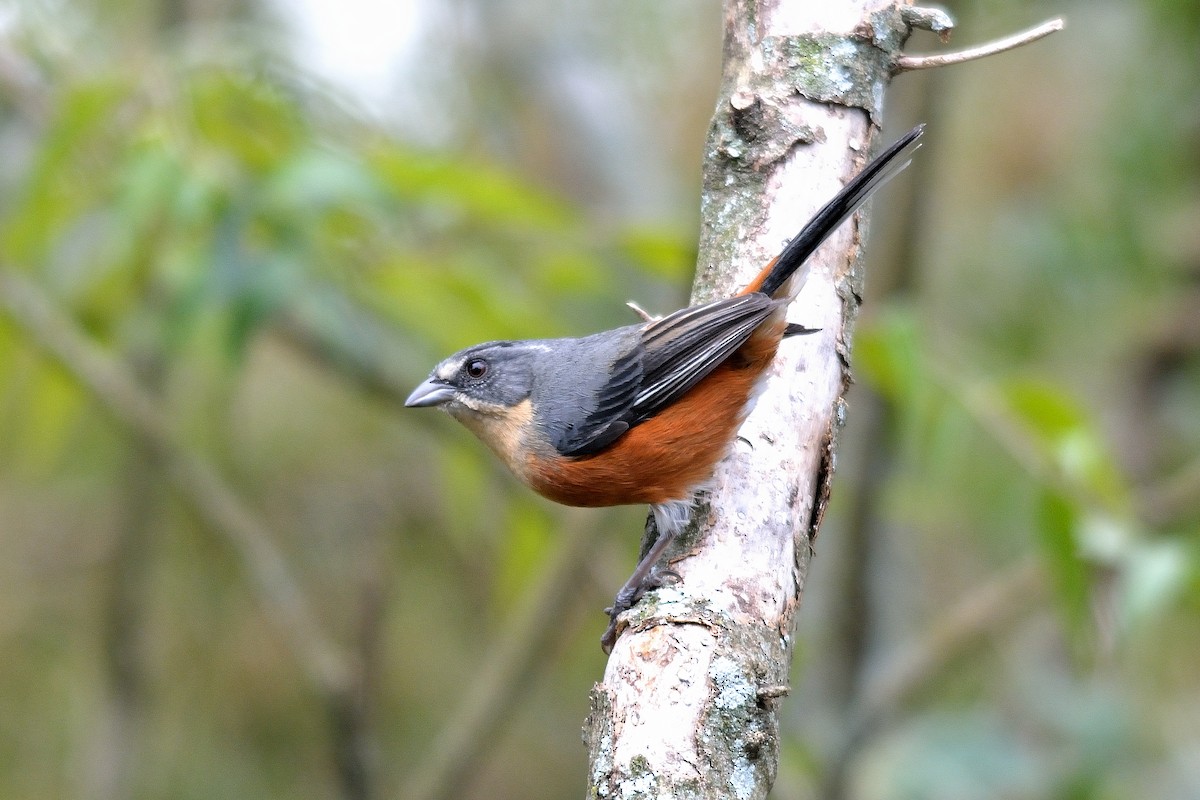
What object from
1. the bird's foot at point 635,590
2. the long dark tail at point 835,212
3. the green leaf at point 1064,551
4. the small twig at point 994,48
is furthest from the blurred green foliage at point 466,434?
the bird's foot at point 635,590

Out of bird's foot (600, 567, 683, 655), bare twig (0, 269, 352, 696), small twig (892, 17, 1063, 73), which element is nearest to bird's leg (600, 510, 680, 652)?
bird's foot (600, 567, 683, 655)

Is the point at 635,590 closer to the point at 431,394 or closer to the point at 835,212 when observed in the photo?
the point at 835,212

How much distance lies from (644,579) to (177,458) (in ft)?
9.50

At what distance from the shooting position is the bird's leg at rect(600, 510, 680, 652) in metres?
2.61

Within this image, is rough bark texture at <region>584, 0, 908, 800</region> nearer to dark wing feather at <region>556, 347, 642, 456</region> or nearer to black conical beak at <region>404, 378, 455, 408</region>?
dark wing feather at <region>556, 347, 642, 456</region>

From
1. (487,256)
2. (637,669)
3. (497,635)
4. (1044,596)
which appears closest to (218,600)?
(497,635)

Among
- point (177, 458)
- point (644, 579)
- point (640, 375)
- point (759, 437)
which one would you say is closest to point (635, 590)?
point (644, 579)

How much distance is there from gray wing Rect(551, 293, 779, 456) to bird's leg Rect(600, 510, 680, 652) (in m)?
0.58

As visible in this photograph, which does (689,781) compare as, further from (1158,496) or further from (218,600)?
(218,600)

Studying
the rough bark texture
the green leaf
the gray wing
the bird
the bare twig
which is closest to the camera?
the rough bark texture

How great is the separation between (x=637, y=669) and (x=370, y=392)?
2908 millimetres

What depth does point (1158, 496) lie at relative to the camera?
16.2 feet

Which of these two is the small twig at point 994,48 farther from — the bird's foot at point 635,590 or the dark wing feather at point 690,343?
the bird's foot at point 635,590

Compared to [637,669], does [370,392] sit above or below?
above
